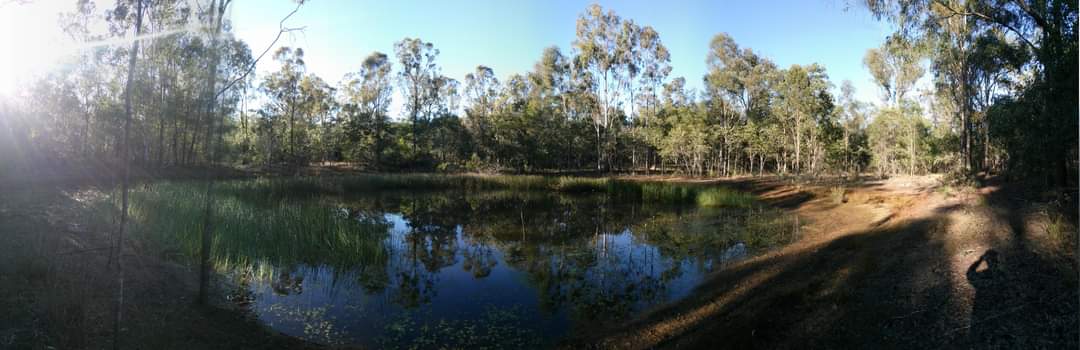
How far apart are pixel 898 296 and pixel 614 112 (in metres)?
45.4

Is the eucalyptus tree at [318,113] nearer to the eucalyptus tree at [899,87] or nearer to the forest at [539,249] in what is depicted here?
the forest at [539,249]

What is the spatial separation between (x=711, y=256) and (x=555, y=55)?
4250 cm

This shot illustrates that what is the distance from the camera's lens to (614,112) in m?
49.8

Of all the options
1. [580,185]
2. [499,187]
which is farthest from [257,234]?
[499,187]

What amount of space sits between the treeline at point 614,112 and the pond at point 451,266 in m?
6.53

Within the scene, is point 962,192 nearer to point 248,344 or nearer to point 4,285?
point 248,344

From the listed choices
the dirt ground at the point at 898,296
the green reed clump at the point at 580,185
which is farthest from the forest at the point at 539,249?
the green reed clump at the point at 580,185

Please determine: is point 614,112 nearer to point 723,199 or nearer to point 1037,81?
point 723,199

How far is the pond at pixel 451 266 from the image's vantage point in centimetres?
630

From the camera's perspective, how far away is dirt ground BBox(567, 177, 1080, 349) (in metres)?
4.32

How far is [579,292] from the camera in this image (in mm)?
7809

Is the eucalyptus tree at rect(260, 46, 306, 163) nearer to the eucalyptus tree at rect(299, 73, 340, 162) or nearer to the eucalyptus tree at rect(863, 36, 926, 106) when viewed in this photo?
the eucalyptus tree at rect(299, 73, 340, 162)

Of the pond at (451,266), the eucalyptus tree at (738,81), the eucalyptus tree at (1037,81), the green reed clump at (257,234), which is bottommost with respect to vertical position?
the pond at (451,266)

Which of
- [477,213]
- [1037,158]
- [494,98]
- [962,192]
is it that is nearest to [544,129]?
[494,98]
